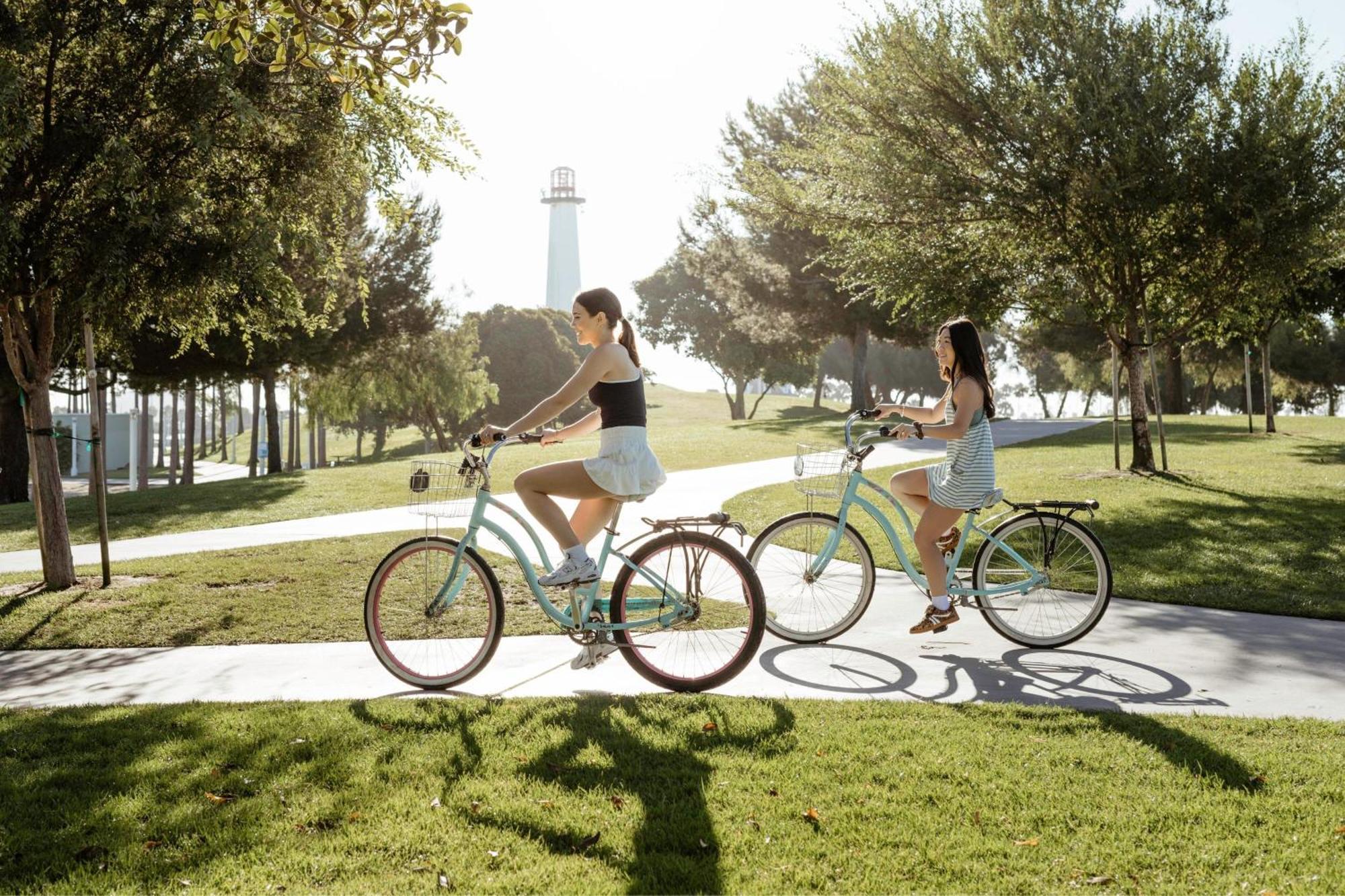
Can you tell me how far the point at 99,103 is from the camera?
8883 millimetres

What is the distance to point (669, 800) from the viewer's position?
4.06 meters

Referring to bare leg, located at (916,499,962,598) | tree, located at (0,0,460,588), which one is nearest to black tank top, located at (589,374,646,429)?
bare leg, located at (916,499,962,598)

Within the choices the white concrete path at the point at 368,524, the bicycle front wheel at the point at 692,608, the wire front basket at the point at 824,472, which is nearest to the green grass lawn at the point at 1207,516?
the white concrete path at the point at 368,524

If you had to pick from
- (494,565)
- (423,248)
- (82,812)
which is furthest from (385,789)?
(423,248)

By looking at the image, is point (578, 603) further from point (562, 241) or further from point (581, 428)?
point (562, 241)

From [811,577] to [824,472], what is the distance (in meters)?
0.68

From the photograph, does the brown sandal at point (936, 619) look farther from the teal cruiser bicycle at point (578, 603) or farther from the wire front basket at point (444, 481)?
the wire front basket at point (444, 481)

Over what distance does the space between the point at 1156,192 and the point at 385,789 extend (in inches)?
535

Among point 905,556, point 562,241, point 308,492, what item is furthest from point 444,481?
point 562,241

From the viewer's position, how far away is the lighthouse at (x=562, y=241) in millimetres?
112875

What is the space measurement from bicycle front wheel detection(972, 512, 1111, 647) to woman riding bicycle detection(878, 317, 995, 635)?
0.34 metres

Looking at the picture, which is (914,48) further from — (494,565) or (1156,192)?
(494,565)

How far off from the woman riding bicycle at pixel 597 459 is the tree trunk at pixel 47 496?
19.7 ft

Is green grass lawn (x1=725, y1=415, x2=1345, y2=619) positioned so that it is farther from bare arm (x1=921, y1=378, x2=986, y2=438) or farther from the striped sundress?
bare arm (x1=921, y1=378, x2=986, y2=438)
